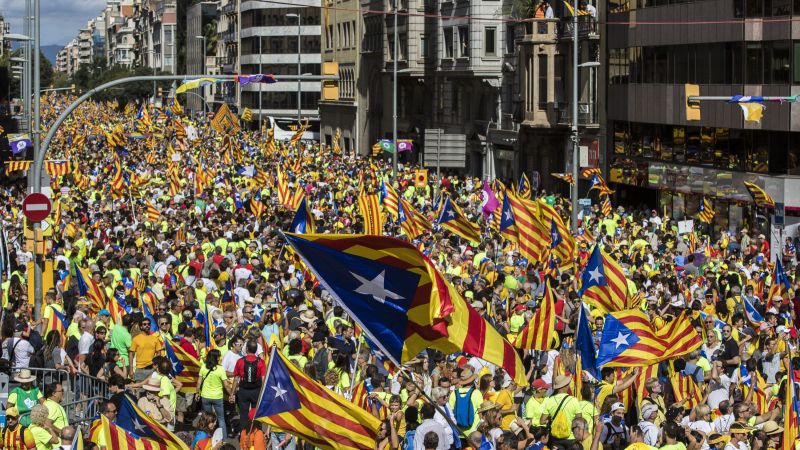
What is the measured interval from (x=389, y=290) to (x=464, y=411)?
2437 mm

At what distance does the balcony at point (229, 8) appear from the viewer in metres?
131

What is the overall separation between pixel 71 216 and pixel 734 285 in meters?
17.5

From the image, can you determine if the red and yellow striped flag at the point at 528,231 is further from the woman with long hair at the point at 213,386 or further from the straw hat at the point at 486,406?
the straw hat at the point at 486,406

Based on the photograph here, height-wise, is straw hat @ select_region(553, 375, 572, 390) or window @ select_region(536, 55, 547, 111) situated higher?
window @ select_region(536, 55, 547, 111)

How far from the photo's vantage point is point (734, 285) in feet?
72.4

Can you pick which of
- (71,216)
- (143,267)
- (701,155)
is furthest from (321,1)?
(143,267)

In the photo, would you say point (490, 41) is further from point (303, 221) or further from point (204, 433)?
Answer: point (204, 433)

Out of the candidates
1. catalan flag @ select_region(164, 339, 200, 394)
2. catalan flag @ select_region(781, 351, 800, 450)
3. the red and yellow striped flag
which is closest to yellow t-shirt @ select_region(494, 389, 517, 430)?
catalan flag @ select_region(781, 351, 800, 450)

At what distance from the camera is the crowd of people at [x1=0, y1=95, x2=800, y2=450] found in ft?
43.3

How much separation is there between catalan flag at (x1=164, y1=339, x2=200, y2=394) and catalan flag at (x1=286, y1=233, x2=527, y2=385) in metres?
5.39

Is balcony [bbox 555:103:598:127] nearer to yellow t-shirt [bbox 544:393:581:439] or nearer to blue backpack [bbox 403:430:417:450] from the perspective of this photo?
yellow t-shirt [bbox 544:393:581:439]

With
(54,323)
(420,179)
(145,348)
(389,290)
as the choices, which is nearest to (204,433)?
(389,290)

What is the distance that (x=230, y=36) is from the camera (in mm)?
132750

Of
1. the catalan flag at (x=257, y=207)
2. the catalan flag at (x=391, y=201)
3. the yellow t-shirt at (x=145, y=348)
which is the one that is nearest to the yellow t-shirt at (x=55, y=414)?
the yellow t-shirt at (x=145, y=348)
